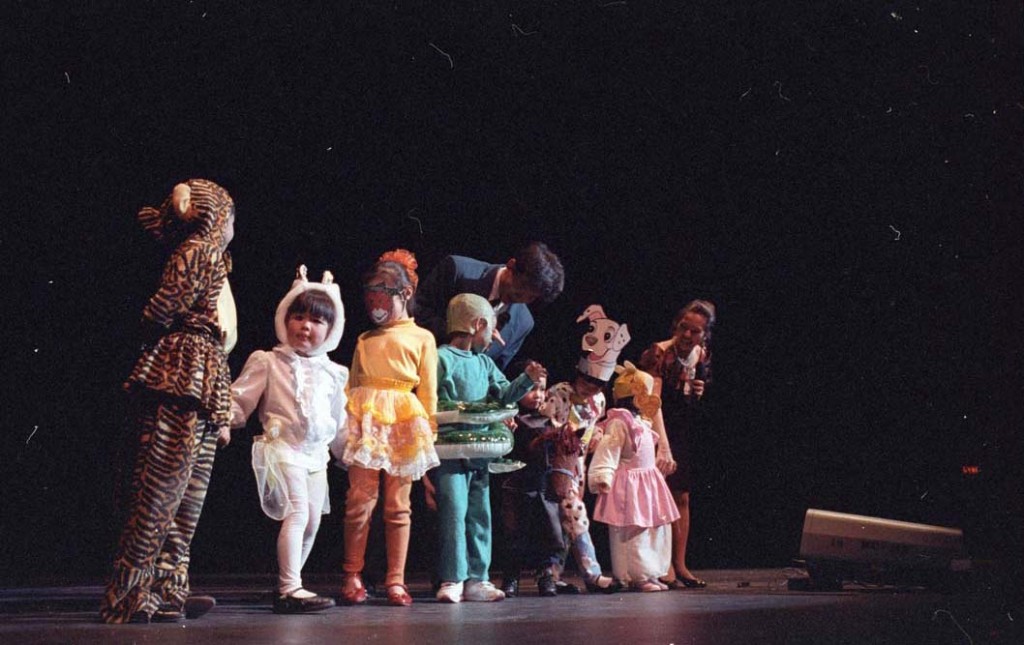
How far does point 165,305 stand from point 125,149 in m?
2.24

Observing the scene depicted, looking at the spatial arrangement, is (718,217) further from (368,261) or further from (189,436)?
(189,436)

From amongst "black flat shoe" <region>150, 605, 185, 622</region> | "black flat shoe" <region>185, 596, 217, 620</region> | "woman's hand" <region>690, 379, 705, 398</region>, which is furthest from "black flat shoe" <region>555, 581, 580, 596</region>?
"black flat shoe" <region>150, 605, 185, 622</region>

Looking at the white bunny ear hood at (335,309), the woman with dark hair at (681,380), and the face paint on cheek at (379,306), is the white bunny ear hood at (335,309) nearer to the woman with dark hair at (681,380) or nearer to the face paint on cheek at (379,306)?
the face paint on cheek at (379,306)

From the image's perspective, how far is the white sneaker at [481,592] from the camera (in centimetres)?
459

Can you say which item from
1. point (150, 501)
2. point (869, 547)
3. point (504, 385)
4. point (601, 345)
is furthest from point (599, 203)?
point (150, 501)

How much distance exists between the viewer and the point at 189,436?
3.64 meters

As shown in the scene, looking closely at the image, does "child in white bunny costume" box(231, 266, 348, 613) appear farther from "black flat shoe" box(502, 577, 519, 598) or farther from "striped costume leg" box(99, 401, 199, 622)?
"black flat shoe" box(502, 577, 519, 598)

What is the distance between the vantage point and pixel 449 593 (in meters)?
4.48

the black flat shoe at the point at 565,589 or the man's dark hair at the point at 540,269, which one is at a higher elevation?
the man's dark hair at the point at 540,269

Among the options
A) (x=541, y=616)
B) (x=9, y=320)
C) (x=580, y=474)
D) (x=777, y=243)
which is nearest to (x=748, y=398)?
(x=777, y=243)

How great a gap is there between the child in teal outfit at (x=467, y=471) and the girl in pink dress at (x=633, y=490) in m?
0.80

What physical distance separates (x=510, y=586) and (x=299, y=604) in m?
1.26

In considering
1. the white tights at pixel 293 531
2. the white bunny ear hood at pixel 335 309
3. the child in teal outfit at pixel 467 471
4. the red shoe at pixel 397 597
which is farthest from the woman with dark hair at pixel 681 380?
the white tights at pixel 293 531

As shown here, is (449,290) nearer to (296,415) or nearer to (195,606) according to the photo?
(296,415)
